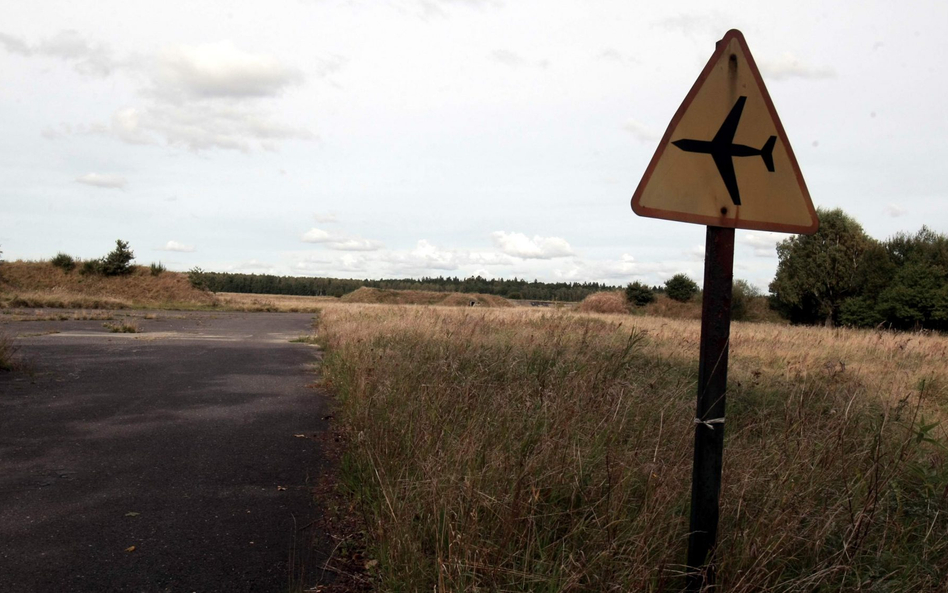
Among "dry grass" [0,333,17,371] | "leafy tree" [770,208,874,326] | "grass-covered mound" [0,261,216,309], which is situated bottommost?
"dry grass" [0,333,17,371]

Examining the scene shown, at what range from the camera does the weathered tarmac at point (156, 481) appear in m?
3.46

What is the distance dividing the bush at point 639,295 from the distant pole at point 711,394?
146 feet

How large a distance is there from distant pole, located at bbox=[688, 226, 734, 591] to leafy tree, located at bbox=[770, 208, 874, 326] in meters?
46.0

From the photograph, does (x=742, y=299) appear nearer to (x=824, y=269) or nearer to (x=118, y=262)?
(x=824, y=269)

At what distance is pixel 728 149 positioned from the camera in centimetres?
276

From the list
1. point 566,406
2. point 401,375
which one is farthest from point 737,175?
point 401,375

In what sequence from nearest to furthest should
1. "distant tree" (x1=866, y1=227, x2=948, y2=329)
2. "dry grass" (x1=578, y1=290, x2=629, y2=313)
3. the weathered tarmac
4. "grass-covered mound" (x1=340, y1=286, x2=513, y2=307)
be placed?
the weathered tarmac, "distant tree" (x1=866, y1=227, x2=948, y2=329), "dry grass" (x1=578, y1=290, x2=629, y2=313), "grass-covered mound" (x1=340, y1=286, x2=513, y2=307)

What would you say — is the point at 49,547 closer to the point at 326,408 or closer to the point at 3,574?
the point at 3,574

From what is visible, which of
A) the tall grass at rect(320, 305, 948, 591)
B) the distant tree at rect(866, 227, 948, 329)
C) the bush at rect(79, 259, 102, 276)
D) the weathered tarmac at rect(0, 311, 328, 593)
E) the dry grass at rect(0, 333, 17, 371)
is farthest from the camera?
the bush at rect(79, 259, 102, 276)

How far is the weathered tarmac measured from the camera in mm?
3455

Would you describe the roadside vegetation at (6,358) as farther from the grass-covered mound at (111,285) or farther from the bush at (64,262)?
the bush at (64,262)

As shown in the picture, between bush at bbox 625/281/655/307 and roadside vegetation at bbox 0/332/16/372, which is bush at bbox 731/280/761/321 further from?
roadside vegetation at bbox 0/332/16/372

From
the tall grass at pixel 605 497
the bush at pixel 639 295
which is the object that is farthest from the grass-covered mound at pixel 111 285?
the tall grass at pixel 605 497

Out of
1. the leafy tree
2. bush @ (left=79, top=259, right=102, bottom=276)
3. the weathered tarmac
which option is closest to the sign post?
the weathered tarmac
